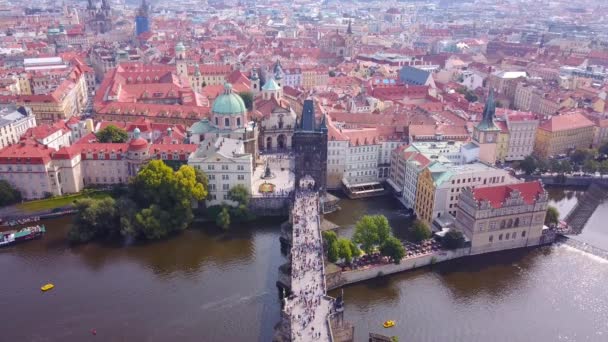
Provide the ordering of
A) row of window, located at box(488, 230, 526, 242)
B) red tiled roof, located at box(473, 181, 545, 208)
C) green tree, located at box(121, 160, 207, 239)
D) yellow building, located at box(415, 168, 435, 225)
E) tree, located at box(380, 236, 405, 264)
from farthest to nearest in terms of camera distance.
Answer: yellow building, located at box(415, 168, 435, 225) < green tree, located at box(121, 160, 207, 239) < row of window, located at box(488, 230, 526, 242) < red tiled roof, located at box(473, 181, 545, 208) < tree, located at box(380, 236, 405, 264)

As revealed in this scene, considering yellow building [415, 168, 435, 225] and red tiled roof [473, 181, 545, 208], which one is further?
yellow building [415, 168, 435, 225]

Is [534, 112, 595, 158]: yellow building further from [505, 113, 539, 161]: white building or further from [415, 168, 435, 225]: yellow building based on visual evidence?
[415, 168, 435, 225]: yellow building

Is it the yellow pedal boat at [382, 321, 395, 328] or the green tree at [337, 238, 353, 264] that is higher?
the green tree at [337, 238, 353, 264]

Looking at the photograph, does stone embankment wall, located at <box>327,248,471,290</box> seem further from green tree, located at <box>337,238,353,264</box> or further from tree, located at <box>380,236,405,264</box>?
green tree, located at <box>337,238,353,264</box>

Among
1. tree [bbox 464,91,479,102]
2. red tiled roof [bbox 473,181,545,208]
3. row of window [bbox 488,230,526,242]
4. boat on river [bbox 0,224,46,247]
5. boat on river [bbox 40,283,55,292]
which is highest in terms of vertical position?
red tiled roof [bbox 473,181,545,208]

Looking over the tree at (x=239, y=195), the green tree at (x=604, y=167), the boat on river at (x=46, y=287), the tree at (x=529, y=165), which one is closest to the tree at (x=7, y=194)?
the boat on river at (x=46, y=287)

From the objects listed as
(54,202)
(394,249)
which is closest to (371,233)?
(394,249)

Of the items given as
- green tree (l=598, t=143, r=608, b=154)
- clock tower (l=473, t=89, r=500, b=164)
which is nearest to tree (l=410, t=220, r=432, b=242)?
clock tower (l=473, t=89, r=500, b=164)

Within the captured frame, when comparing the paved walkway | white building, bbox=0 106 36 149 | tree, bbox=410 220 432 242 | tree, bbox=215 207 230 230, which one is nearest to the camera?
the paved walkway

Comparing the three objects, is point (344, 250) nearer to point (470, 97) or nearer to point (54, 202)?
point (54, 202)
